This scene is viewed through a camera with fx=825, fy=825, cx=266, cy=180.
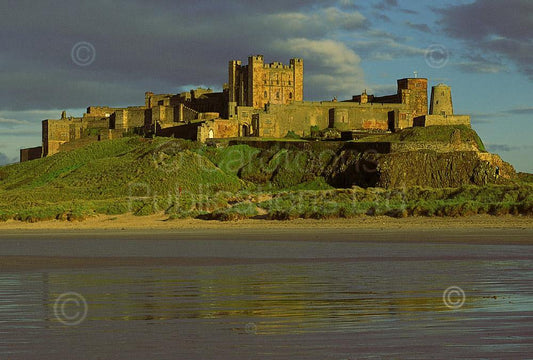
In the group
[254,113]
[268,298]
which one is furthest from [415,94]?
[268,298]

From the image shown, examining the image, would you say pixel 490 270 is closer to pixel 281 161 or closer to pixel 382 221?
pixel 382 221

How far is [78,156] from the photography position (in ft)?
254

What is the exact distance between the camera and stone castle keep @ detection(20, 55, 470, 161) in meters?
83.6

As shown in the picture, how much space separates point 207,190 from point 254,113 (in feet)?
99.4

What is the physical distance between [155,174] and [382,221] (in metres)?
24.7

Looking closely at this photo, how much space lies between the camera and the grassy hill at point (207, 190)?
4053 cm

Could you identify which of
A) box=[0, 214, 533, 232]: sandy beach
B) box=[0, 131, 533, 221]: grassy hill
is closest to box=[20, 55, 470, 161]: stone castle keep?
box=[0, 131, 533, 221]: grassy hill

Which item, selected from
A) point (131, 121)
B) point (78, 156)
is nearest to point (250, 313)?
point (78, 156)

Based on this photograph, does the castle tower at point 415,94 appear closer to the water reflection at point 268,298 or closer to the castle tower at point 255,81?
the castle tower at point 255,81

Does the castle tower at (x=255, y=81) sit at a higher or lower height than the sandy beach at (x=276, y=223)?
higher

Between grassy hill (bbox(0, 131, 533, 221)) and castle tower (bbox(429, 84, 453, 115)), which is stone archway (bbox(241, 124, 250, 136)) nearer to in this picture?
grassy hill (bbox(0, 131, 533, 221))

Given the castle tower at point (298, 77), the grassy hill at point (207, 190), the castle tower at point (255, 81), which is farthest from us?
Result: the castle tower at point (298, 77)

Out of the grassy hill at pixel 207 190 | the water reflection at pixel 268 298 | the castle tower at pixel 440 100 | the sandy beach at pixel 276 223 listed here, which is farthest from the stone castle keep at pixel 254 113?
the water reflection at pixel 268 298

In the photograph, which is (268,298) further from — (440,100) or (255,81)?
(255,81)
